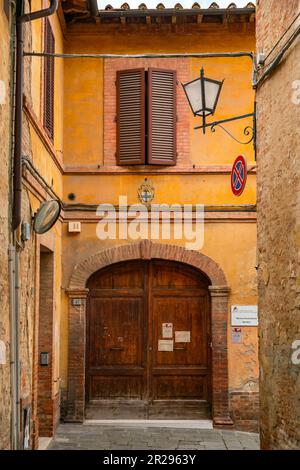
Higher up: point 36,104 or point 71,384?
point 36,104

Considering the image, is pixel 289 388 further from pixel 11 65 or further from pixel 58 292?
pixel 58 292

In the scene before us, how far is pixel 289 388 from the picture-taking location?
6.51 metres

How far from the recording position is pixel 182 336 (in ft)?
39.2

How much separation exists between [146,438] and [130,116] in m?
5.45

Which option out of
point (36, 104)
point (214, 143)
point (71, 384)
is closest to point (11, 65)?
point (36, 104)

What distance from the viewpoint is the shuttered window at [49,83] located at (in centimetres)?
987

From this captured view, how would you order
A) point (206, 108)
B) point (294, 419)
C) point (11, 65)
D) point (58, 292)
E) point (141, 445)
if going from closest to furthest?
point (294, 419) < point (11, 65) < point (206, 108) < point (141, 445) < point (58, 292)

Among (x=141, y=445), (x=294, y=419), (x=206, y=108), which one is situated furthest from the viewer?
(x=141, y=445)

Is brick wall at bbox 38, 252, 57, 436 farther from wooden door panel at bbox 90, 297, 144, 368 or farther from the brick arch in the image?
wooden door panel at bbox 90, 297, 144, 368

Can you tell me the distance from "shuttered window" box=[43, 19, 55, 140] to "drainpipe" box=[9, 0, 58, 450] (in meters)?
2.48

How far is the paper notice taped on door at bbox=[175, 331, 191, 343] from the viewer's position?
39.2 ft

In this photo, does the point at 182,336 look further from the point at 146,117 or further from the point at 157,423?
the point at 146,117

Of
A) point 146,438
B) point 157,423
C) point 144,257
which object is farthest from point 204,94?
point 157,423

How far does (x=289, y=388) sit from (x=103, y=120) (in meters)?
6.88
